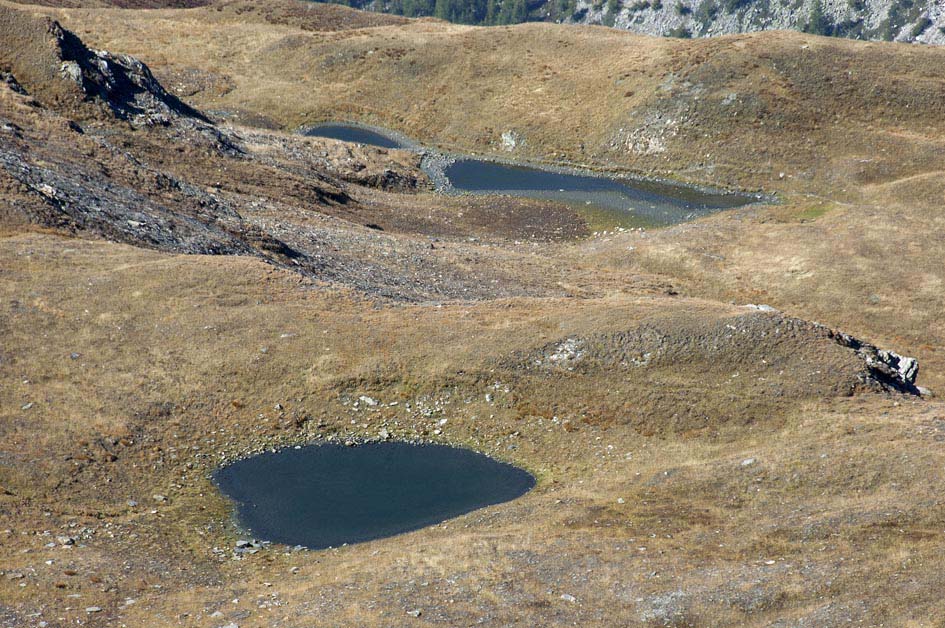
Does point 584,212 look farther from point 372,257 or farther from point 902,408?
point 902,408

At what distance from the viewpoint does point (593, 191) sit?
3666 inches

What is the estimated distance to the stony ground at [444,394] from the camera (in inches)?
1082

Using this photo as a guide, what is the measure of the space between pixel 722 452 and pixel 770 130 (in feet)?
224

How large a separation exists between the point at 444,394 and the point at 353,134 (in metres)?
74.9

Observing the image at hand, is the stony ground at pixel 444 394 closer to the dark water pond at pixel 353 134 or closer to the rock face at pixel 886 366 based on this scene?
the rock face at pixel 886 366

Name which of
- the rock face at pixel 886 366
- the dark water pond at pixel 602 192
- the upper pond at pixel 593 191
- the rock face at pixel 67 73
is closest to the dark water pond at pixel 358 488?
the rock face at pixel 886 366

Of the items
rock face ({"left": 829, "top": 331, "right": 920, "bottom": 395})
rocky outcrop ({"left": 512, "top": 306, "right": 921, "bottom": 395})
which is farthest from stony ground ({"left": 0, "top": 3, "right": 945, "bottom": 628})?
rock face ({"left": 829, "top": 331, "right": 920, "bottom": 395})

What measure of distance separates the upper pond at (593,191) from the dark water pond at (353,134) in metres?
1.35

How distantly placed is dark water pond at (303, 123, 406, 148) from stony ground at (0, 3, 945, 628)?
3283 cm

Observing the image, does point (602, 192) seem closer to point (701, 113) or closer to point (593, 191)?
point (593, 191)

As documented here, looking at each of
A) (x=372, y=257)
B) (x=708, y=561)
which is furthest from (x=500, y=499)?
(x=372, y=257)

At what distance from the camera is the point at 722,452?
37594 mm

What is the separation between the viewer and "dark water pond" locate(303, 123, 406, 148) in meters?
108

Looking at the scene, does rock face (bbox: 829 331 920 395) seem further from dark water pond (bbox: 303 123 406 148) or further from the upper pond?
dark water pond (bbox: 303 123 406 148)
